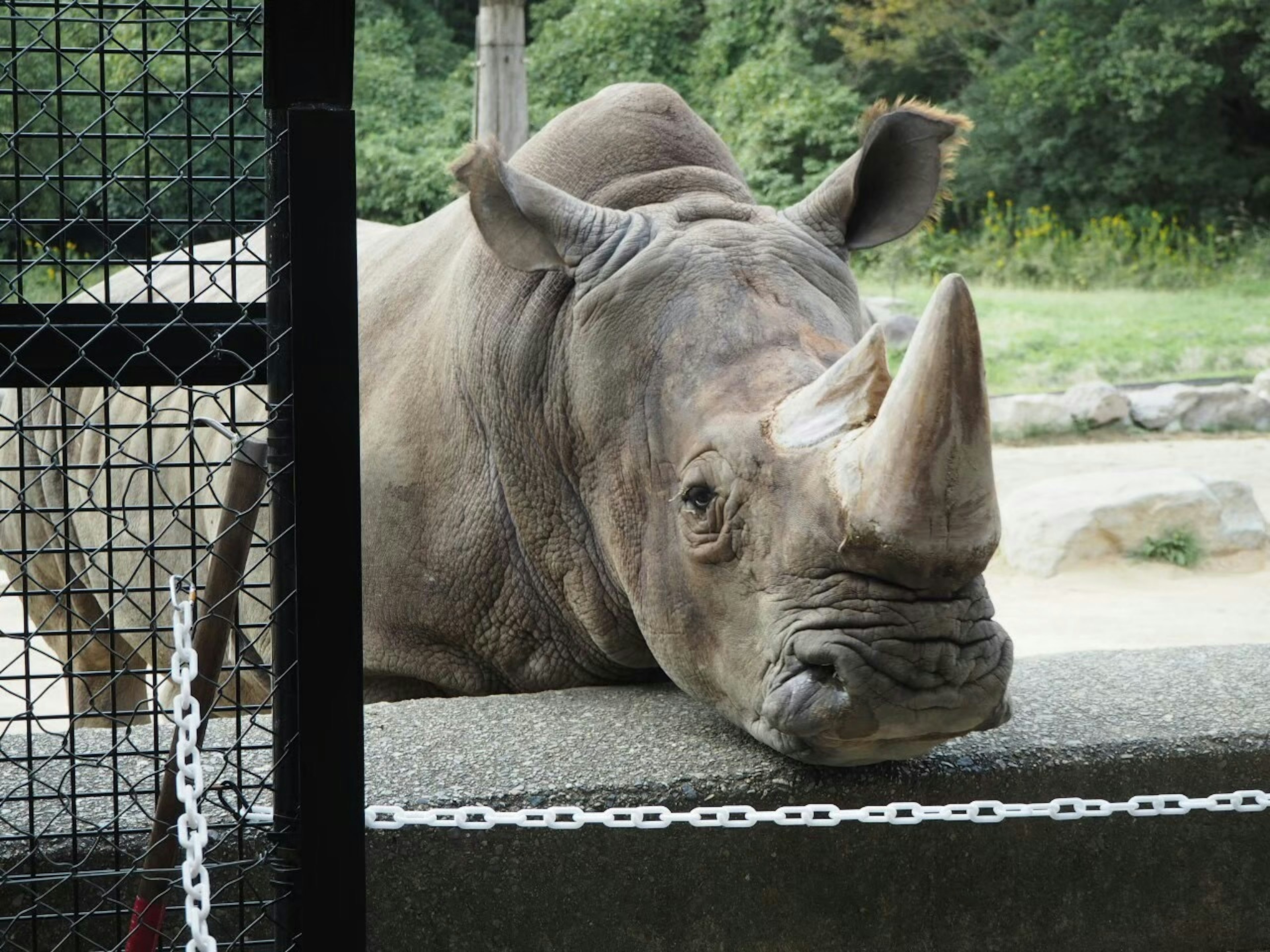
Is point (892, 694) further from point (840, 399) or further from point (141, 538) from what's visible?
point (141, 538)

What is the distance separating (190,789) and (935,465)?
56.6 inches

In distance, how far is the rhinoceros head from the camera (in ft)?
9.72

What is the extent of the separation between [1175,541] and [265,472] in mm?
9480

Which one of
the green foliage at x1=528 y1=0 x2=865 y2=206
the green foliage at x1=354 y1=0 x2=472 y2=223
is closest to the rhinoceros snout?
the green foliage at x1=354 y1=0 x2=472 y2=223

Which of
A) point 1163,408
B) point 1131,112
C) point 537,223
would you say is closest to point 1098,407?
point 1163,408

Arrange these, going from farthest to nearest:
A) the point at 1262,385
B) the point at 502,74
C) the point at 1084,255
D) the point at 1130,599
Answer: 1. the point at 1084,255
2. the point at 1262,385
3. the point at 502,74
4. the point at 1130,599

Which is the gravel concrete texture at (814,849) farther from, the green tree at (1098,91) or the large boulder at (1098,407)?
the green tree at (1098,91)

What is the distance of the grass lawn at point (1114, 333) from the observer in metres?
17.2

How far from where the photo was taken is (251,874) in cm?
311

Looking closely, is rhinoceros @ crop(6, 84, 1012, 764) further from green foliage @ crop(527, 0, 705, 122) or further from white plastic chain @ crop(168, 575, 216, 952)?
green foliage @ crop(527, 0, 705, 122)

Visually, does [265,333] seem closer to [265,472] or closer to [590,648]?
[265,472]

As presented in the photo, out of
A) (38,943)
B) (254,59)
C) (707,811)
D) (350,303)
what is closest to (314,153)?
(350,303)

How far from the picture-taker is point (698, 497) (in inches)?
141

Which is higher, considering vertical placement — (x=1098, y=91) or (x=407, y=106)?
(x=1098, y=91)
